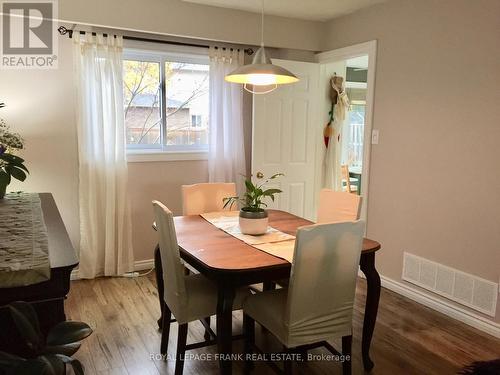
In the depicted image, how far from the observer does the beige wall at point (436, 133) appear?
108 inches

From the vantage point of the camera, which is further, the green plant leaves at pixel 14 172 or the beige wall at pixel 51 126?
the beige wall at pixel 51 126

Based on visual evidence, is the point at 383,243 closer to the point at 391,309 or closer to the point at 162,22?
the point at 391,309

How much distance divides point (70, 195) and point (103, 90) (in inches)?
38.0

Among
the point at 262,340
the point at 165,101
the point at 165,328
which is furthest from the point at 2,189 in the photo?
the point at 262,340

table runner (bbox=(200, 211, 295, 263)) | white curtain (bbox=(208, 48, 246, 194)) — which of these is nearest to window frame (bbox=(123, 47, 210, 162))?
white curtain (bbox=(208, 48, 246, 194))

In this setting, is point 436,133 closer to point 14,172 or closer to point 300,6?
point 300,6

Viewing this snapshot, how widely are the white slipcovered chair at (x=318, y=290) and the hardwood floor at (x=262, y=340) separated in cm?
48

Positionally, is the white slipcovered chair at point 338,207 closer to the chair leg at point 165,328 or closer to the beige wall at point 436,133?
the beige wall at point 436,133

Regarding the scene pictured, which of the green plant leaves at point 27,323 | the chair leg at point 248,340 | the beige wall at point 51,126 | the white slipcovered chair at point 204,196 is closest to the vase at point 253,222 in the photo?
the chair leg at point 248,340

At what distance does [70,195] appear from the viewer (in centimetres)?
355

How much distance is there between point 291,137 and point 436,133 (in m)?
1.50

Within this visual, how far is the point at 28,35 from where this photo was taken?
10.7 feet

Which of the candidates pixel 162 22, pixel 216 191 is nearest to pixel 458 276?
pixel 216 191

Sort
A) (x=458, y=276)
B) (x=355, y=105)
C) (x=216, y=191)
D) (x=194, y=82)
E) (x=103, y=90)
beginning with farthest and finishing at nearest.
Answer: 1. (x=355, y=105)
2. (x=194, y=82)
3. (x=103, y=90)
4. (x=216, y=191)
5. (x=458, y=276)
